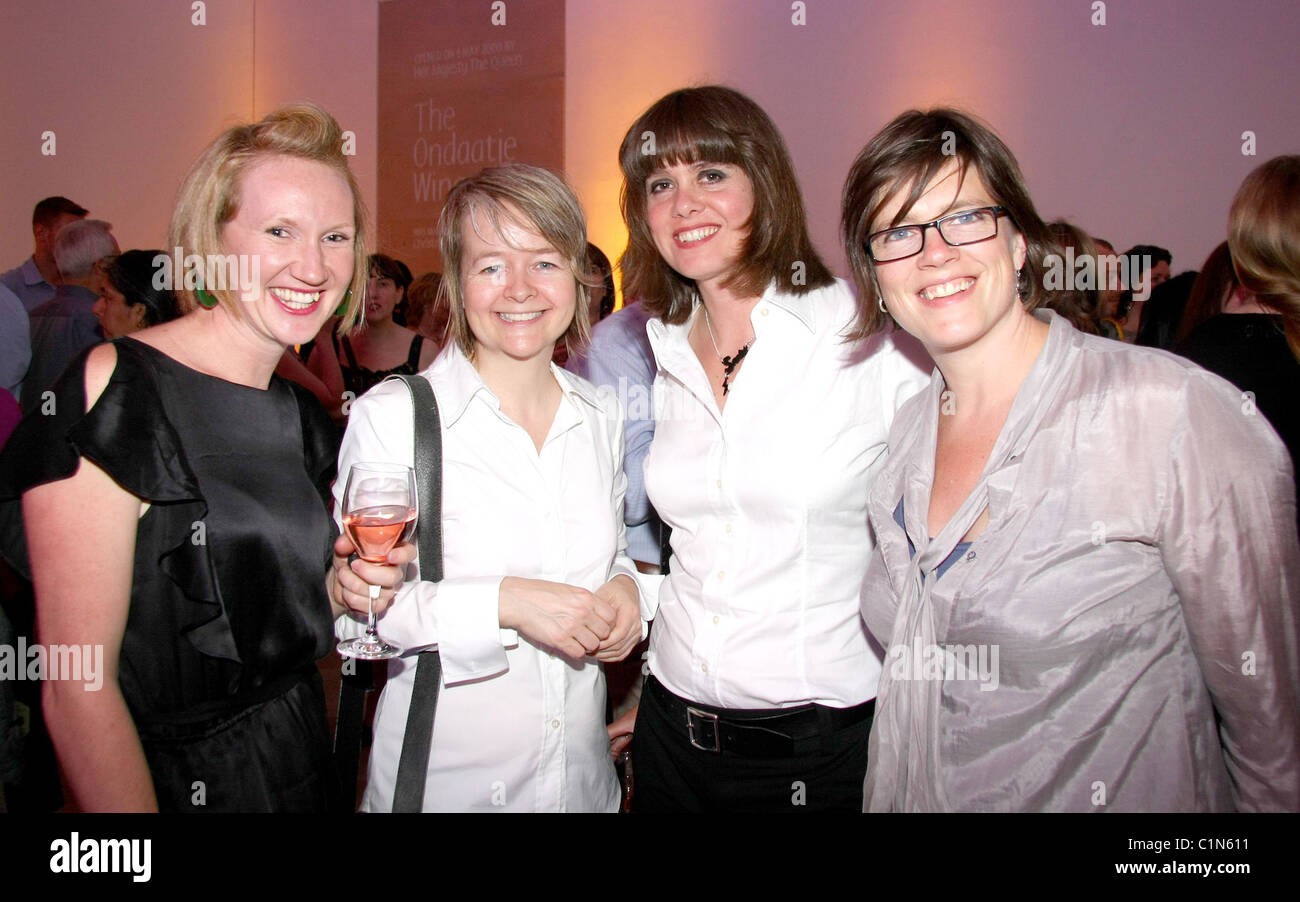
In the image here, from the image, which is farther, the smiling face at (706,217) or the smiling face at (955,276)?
the smiling face at (706,217)

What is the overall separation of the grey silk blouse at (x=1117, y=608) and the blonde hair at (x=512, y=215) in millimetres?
1009

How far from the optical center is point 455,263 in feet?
6.39

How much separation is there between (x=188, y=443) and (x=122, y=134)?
6583mm

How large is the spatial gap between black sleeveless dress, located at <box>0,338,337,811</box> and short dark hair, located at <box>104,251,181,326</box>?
1694 mm

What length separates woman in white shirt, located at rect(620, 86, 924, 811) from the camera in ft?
5.82

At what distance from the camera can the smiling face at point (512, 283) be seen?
1.87m

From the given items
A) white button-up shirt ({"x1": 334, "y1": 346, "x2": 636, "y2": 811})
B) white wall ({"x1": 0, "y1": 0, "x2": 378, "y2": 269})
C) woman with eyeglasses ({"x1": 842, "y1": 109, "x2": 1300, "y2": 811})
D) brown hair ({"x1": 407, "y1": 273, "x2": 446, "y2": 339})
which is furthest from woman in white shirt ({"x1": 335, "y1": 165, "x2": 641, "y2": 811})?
white wall ({"x1": 0, "y1": 0, "x2": 378, "y2": 269})

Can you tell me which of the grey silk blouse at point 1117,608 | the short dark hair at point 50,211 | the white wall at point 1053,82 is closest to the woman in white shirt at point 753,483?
the grey silk blouse at point 1117,608

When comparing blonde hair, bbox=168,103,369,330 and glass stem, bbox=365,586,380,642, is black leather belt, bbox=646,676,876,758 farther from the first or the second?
blonde hair, bbox=168,103,369,330

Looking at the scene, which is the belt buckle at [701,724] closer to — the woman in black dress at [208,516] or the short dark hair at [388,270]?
the woman in black dress at [208,516]

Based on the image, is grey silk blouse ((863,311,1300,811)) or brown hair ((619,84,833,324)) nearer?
grey silk blouse ((863,311,1300,811))
